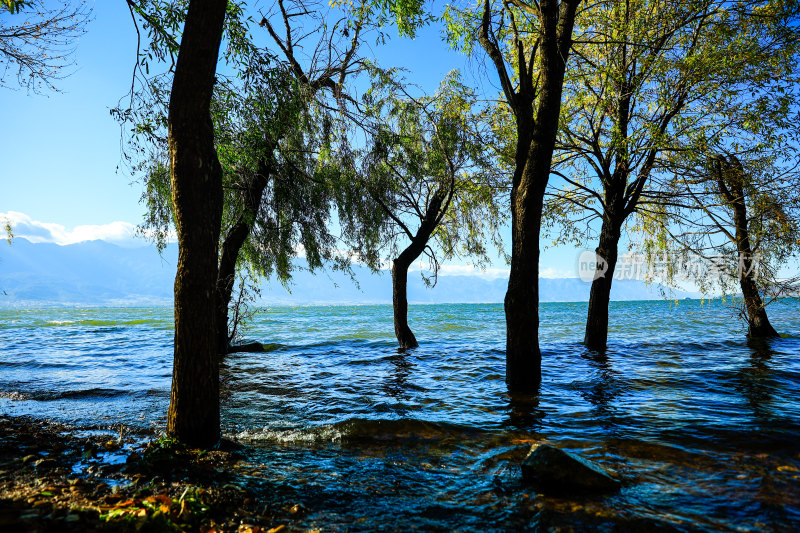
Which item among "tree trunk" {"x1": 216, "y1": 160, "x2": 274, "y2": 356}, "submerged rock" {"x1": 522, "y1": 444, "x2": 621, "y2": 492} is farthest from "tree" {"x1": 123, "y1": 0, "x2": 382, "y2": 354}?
"submerged rock" {"x1": 522, "y1": 444, "x2": 621, "y2": 492}

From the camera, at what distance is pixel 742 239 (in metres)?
15.2

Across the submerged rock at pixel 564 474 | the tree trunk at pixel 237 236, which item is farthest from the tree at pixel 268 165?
the submerged rock at pixel 564 474

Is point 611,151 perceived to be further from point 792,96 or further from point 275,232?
point 275,232

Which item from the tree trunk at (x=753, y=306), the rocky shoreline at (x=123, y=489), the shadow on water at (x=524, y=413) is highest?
the tree trunk at (x=753, y=306)

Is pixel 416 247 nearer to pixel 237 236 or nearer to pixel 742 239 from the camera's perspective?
pixel 237 236

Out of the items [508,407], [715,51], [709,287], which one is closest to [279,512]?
[508,407]

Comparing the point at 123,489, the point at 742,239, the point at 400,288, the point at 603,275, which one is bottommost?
the point at 123,489

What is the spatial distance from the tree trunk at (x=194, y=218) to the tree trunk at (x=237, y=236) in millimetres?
7853

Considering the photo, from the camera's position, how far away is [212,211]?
19.1 feet

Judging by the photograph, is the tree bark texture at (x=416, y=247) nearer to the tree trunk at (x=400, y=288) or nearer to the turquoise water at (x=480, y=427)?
the tree trunk at (x=400, y=288)

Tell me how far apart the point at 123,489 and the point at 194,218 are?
3102 millimetres

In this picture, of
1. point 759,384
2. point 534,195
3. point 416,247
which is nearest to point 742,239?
point 759,384

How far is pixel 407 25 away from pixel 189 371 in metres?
9.35

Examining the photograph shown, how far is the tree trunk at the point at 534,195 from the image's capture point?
8812 mm
